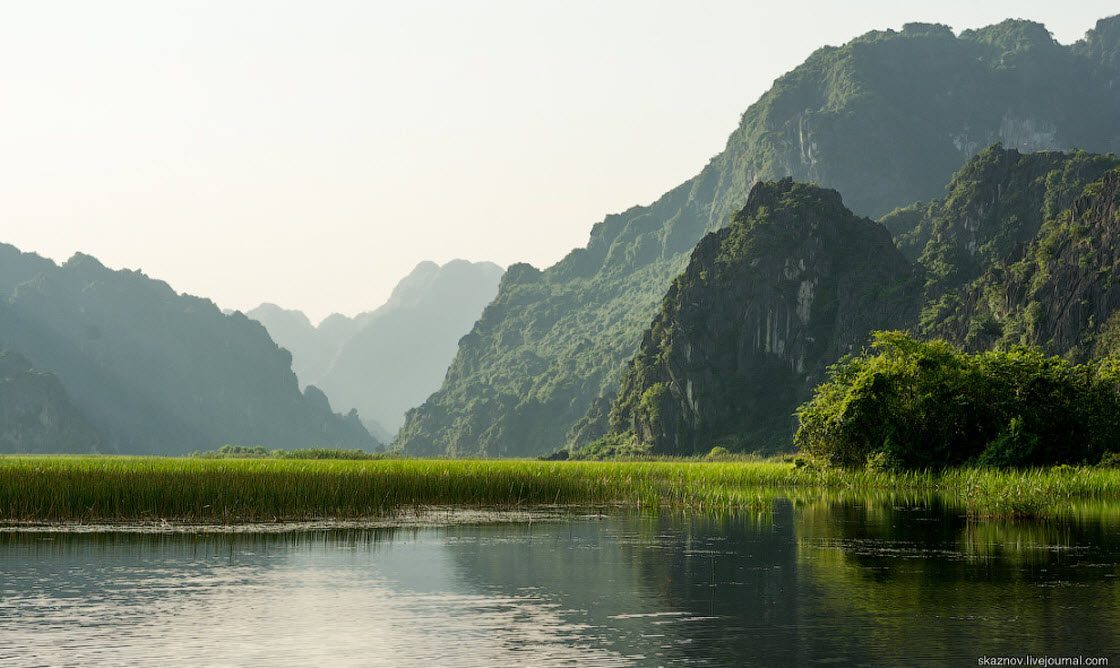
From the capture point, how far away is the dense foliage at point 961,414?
2272 inches

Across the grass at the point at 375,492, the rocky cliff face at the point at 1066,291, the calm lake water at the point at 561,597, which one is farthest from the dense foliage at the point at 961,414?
the rocky cliff face at the point at 1066,291

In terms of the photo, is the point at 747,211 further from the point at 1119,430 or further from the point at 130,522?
the point at 130,522

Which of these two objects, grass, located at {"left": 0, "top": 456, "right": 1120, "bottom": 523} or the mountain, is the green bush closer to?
the mountain

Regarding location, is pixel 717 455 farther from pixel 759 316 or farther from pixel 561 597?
pixel 561 597

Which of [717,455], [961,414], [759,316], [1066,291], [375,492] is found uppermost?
[759,316]

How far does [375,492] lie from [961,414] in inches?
1259

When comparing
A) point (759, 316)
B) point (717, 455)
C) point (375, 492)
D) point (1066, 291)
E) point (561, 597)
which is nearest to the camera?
point (561, 597)

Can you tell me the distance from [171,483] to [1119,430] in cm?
4578

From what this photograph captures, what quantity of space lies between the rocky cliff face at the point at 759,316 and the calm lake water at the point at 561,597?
453 feet

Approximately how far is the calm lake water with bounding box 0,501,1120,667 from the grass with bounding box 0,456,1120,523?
440cm

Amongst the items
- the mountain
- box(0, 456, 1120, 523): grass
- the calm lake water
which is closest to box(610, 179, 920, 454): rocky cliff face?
the mountain

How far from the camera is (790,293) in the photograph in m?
176

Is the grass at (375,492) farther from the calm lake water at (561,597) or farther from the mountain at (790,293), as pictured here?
the mountain at (790,293)

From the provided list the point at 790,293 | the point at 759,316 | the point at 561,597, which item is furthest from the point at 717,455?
the point at 561,597
